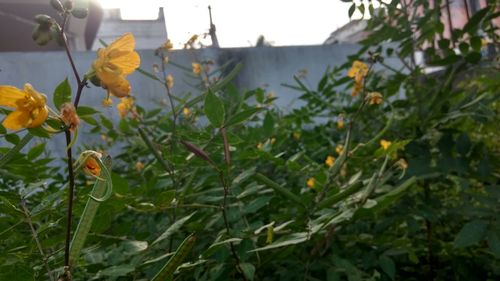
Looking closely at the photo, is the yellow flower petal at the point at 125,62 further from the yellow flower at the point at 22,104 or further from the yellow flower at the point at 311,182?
the yellow flower at the point at 311,182

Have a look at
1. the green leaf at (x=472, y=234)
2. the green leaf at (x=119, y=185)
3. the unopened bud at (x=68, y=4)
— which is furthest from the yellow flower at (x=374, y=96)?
the unopened bud at (x=68, y=4)

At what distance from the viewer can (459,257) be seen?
126 cm

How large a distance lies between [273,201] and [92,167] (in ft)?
2.06

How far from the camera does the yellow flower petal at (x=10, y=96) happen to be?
546 mm

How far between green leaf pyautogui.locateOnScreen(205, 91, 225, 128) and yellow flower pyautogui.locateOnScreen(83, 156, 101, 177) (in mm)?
268

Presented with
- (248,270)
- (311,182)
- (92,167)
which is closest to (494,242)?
(311,182)

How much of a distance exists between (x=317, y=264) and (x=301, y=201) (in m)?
0.18

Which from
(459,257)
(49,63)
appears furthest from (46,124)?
(49,63)

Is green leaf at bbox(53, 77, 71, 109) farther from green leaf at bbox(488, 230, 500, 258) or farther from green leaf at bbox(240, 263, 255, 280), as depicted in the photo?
green leaf at bbox(488, 230, 500, 258)

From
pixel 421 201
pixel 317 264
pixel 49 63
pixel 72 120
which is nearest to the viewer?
pixel 72 120

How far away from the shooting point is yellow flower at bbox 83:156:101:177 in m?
0.56

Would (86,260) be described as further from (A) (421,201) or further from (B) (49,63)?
(B) (49,63)

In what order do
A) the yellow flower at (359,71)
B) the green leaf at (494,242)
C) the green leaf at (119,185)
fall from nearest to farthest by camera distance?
the green leaf at (119,185) < the green leaf at (494,242) < the yellow flower at (359,71)

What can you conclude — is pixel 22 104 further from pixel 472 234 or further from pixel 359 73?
pixel 359 73
